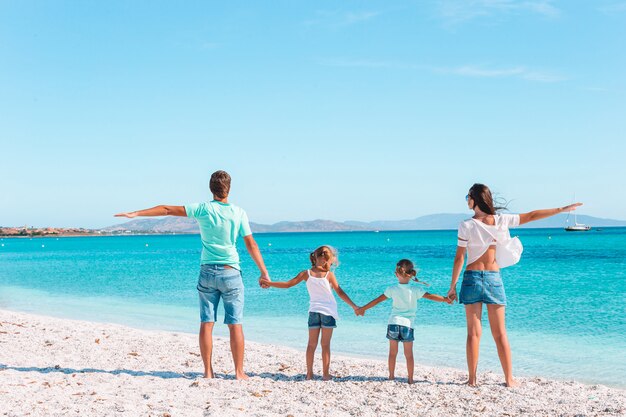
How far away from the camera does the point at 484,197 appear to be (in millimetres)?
5883

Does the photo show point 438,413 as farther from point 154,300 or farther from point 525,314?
point 154,300

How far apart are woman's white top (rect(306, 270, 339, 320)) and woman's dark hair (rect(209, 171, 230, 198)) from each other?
3.91ft

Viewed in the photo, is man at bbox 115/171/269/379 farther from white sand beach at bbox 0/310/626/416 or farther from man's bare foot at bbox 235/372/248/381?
white sand beach at bbox 0/310/626/416

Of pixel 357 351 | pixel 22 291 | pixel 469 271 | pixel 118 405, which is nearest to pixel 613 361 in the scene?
pixel 357 351

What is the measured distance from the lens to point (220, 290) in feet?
19.7

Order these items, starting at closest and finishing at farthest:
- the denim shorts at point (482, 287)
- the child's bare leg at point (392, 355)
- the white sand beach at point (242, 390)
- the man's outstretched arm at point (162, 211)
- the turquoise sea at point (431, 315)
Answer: the white sand beach at point (242, 390)
the man's outstretched arm at point (162, 211)
the denim shorts at point (482, 287)
the child's bare leg at point (392, 355)
the turquoise sea at point (431, 315)

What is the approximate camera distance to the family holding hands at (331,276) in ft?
19.2

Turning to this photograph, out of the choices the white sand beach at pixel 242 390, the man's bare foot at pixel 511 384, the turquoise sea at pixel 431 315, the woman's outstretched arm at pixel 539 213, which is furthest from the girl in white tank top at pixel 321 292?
the turquoise sea at pixel 431 315

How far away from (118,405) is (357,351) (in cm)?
522

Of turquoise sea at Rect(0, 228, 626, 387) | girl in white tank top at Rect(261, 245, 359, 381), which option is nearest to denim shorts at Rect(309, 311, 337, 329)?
girl in white tank top at Rect(261, 245, 359, 381)

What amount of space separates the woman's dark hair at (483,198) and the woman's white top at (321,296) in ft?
5.42

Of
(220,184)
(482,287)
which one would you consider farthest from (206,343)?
Result: (482,287)

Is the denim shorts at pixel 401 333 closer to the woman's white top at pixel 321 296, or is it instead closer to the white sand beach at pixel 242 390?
the white sand beach at pixel 242 390

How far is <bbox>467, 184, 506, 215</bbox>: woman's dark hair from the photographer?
231 inches
